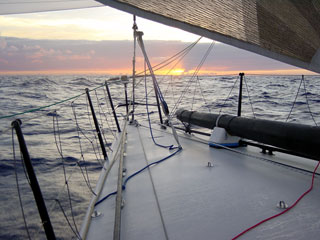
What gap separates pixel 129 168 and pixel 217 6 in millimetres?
2145

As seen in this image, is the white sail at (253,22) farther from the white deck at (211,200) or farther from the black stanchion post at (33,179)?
the white deck at (211,200)

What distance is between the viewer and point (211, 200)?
2164 mm

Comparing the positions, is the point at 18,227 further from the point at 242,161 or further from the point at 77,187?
the point at 242,161

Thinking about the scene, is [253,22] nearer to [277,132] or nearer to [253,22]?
[253,22]

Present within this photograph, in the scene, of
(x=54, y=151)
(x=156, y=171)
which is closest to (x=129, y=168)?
(x=156, y=171)

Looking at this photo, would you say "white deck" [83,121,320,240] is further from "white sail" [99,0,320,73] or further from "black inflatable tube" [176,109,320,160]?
"white sail" [99,0,320,73]

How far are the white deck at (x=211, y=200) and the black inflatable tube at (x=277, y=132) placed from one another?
0.29 meters

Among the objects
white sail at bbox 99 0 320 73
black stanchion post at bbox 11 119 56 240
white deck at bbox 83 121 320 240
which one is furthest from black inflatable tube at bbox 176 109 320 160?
black stanchion post at bbox 11 119 56 240

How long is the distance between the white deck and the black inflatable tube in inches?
11.3

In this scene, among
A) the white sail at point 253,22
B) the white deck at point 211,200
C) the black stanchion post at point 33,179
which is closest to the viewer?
the black stanchion post at point 33,179

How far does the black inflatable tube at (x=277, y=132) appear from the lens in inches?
95.6

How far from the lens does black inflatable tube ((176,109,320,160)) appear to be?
243 cm

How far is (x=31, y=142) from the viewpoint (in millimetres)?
7242

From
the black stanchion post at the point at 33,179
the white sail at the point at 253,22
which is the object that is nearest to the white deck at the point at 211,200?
the black stanchion post at the point at 33,179
